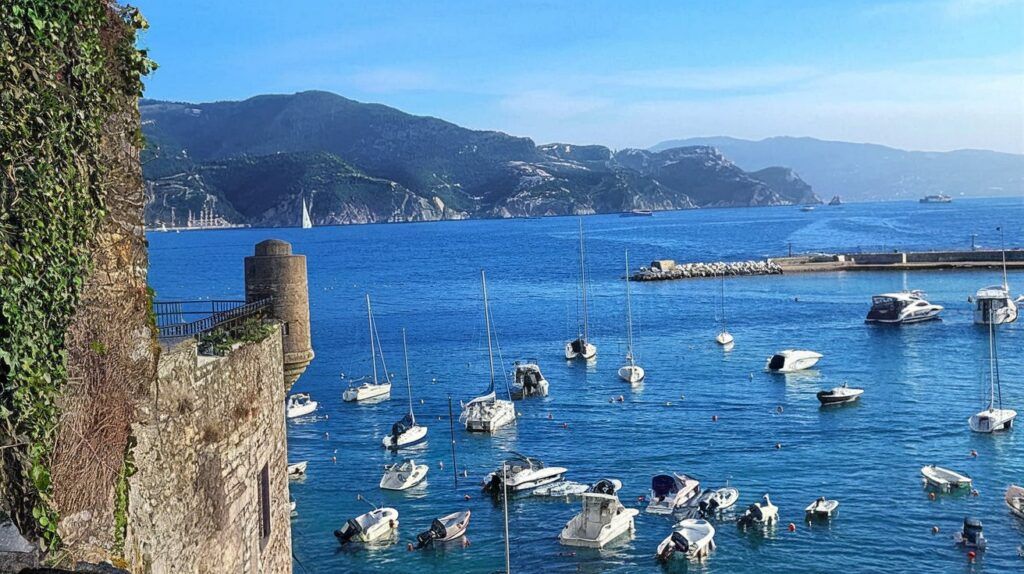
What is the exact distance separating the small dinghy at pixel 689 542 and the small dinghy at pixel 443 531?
5.78 meters

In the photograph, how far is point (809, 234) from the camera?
621 feet

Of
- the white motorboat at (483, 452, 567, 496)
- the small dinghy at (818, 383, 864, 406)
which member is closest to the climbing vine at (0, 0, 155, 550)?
the white motorboat at (483, 452, 567, 496)

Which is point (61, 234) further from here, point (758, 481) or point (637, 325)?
point (637, 325)

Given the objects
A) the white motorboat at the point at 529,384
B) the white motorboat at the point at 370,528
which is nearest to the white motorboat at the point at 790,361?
the white motorboat at the point at 529,384

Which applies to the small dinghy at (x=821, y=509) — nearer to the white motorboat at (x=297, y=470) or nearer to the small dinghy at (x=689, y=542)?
the small dinghy at (x=689, y=542)

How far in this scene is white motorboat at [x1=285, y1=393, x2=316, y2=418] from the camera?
1708 inches

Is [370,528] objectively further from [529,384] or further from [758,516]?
[529,384]

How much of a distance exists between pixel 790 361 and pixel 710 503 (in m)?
23.9

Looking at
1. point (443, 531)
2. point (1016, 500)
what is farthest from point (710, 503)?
point (1016, 500)

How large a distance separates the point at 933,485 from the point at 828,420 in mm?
10102

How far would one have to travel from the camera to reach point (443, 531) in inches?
1088

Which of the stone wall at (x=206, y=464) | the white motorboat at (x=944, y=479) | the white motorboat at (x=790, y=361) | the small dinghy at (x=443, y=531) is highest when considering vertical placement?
the stone wall at (x=206, y=464)

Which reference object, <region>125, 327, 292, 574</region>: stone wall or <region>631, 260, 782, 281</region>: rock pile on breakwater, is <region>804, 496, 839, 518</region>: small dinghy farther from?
<region>631, 260, 782, 281</region>: rock pile on breakwater

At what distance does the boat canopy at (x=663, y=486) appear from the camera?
29.8 metres
